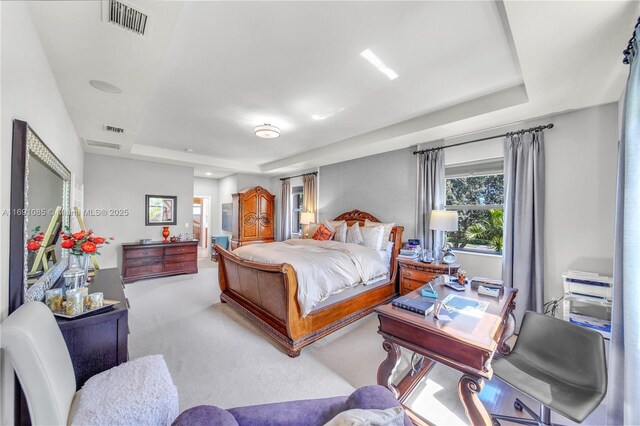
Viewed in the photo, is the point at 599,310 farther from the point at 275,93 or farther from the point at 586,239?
the point at 275,93

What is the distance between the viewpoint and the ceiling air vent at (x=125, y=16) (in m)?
1.37

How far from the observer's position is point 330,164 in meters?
5.63

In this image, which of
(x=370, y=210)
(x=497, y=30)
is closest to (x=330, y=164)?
(x=370, y=210)

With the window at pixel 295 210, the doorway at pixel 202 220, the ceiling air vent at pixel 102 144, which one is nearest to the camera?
the ceiling air vent at pixel 102 144

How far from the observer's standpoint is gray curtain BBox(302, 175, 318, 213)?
233 inches

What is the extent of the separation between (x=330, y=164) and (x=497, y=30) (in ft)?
13.0

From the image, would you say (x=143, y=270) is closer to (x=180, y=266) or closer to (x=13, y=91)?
(x=180, y=266)

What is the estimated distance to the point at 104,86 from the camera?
2.26 metres

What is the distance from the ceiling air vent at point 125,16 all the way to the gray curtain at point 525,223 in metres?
3.96

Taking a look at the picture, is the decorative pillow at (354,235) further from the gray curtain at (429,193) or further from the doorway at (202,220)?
the doorway at (202,220)

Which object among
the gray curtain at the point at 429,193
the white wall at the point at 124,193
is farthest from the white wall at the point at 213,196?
the gray curtain at the point at 429,193

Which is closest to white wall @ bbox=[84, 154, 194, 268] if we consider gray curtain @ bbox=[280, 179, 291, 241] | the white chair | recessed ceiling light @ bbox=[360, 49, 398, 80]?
gray curtain @ bbox=[280, 179, 291, 241]

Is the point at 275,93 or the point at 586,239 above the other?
the point at 275,93

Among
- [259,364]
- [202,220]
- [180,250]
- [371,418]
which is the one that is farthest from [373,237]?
[202,220]
